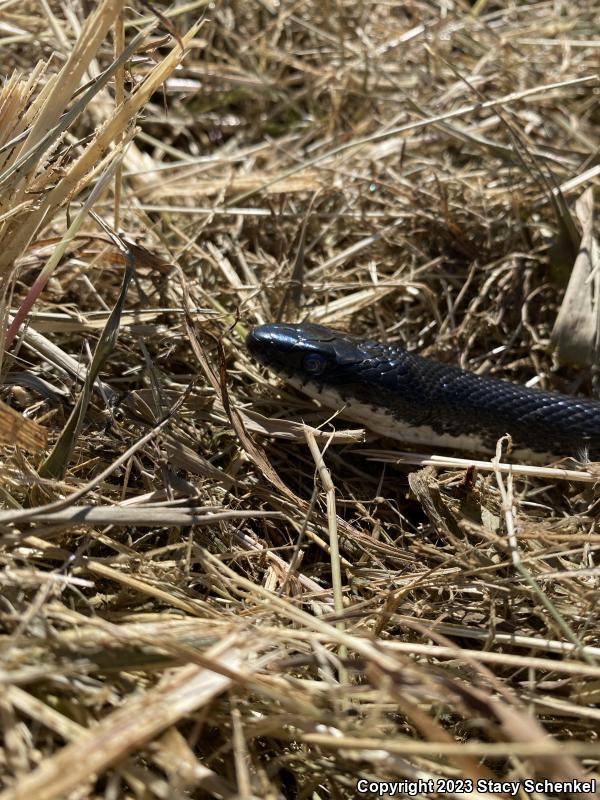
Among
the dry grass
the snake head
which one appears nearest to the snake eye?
the snake head

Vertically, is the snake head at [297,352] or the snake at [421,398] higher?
the snake head at [297,352]

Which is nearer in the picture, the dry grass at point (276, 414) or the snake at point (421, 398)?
the dry grass at point (276, 414)

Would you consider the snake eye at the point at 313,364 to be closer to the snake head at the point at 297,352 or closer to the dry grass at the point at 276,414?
the snake head at the point at 297,352

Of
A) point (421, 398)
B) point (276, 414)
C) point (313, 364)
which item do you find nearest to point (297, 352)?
point (313, 364)

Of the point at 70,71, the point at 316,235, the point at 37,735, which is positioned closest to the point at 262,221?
the point at 316,235

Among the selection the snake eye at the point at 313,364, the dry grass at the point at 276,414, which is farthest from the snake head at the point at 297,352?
the dry grass at the point at 276,414

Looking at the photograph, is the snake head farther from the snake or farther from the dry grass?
the dry grass

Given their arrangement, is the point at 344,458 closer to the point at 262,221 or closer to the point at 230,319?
the point at 230,319
